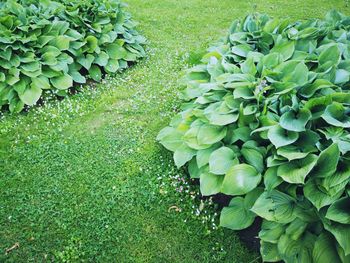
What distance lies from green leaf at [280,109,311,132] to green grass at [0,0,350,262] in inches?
49.9

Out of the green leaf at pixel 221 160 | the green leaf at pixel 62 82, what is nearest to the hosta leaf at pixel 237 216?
the green leaf at pixel 221 160

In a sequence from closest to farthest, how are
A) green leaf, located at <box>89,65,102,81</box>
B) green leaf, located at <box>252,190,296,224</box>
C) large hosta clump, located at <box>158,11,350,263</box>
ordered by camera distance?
large hosta clump, located at <box>158,11,350,263</box> < green leaf, located at <box>252,190,296,224</box> < green leaf, located at <box>89,65,102,81</box>

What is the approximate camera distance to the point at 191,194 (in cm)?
393

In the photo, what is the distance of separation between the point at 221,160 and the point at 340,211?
115 cm

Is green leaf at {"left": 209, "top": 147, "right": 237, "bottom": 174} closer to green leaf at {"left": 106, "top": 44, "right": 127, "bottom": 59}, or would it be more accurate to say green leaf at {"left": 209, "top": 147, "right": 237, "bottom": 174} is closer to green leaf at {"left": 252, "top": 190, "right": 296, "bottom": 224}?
→ green leaf at {"left": 252, "top": 190, "right": 296, "bottom": 224}

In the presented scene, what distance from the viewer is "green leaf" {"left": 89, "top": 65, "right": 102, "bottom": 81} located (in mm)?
5910

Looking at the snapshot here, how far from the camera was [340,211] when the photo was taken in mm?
2727

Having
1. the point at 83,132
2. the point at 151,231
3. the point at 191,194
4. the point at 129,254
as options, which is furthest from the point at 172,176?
the point at 83,132

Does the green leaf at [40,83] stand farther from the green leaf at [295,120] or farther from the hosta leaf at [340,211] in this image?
the hosta leaf at [340,211]

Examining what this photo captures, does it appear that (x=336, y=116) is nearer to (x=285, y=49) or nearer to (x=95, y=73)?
(x=285, y=49)

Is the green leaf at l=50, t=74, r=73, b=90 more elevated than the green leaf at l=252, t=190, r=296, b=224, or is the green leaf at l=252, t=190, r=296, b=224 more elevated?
the green leaf at l=252, t=190, r=296, b=224

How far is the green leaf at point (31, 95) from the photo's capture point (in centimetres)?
507

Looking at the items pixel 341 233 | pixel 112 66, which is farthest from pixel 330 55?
pixel 112 66

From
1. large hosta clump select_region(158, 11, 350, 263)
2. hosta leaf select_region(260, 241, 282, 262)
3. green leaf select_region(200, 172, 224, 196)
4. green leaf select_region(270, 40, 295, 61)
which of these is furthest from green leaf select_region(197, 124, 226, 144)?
green leaf select_region(270, 40, 295, 61)
